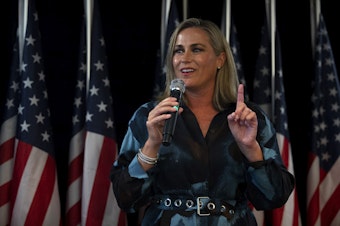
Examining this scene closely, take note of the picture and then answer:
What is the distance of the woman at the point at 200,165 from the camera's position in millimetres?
1829

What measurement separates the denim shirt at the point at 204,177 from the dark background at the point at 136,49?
1.36 m

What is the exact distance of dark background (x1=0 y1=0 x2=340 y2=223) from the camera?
319 cm

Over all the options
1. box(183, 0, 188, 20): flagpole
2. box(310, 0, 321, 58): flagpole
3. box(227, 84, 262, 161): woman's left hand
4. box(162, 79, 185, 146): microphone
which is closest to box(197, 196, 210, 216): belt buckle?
box(227, 84, 262, 161): woman's left hand

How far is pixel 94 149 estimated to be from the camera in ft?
9.50

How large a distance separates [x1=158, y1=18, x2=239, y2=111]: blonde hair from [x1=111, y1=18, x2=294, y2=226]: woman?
0.16 ft

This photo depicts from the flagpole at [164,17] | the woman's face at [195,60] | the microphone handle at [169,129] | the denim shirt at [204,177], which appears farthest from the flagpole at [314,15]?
the microphone handle at [169,129]

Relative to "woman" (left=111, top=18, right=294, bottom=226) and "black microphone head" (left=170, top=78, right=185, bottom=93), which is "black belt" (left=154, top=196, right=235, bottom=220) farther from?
"black microphone head" (left=170, top=78, right=185, bottom=93)

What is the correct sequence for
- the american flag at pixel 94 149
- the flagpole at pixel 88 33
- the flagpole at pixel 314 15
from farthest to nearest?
1. the flagpole at pixel 314 15
2. the flagpole at pixel 88 33
3. the american flag at pixel 94 149

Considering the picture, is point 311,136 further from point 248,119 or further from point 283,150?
point 248,119

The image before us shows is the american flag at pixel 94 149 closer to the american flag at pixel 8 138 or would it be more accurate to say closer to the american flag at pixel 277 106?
the american flag at pixel 8 138

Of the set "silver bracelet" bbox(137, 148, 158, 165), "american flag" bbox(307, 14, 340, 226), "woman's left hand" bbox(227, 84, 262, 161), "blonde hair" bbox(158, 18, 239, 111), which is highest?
"blonde hair" bbox(158, 18, 239, 111)

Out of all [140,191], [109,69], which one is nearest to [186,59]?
[140,191]

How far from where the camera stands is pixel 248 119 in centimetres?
177

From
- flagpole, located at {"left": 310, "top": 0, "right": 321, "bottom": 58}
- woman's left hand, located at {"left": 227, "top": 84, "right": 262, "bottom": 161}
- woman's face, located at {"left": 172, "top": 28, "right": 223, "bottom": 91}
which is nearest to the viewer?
woman's left hand, located at {"left": 227, "top": 84, "right": 262, "bottom": 161}
